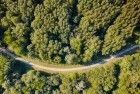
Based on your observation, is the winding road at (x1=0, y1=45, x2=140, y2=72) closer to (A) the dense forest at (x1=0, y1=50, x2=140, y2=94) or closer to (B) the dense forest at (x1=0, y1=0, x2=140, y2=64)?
(A) the dense forest at (x1=0, y1=50, x2=140, y2=94)

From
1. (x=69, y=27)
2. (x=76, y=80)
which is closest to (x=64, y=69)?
(x=76, y=80)

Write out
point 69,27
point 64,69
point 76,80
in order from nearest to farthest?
point 69,27, point 76,80, point 64,69

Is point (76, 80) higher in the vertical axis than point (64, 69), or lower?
lower

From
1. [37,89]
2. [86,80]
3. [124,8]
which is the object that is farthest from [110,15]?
[37,89]

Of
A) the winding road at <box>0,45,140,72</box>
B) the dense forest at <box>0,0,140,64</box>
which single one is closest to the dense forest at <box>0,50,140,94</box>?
the winding road at <box>0,45,140,72</box>

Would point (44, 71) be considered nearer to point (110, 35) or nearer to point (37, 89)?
point (37, 89)

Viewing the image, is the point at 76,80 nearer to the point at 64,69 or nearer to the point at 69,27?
the point at 64,69

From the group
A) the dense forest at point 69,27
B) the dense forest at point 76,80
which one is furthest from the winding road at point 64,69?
the dense forest at point 69,27

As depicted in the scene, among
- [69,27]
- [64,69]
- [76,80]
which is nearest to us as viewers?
[69,27]

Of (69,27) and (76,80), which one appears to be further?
(76,80)
